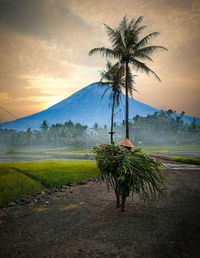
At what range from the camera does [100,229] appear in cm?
424

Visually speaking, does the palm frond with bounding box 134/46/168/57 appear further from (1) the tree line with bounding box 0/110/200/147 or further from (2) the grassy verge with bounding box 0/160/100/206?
(1) the tree line with bounding box 0/110/200/147

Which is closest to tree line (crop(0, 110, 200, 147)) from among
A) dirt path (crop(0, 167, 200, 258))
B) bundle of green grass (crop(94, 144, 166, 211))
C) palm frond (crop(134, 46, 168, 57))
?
palm frond (crop(134, 46, 168, 57))

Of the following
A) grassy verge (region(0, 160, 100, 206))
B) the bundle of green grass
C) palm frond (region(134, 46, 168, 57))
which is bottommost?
grassy verge (region(0, 160, 100, 206))

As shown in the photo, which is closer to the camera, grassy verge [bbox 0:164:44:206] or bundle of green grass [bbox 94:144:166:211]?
bundle of green grass [bbox 94:144:166:211]

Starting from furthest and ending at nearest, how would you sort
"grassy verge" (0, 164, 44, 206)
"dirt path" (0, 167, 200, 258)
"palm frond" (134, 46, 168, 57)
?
"palm frond" (134, 46, 168, 57) < "grassy verge" (0, 164, 44, 206) < "dirt path" (0, 167, 200, 258)

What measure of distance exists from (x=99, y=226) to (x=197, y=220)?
316 centimetres

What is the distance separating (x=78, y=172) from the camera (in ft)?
37.9

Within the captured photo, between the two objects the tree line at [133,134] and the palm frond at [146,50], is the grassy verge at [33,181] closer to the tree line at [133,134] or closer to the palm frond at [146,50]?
the palm frond at [146,50]

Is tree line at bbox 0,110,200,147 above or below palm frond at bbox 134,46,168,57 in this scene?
below

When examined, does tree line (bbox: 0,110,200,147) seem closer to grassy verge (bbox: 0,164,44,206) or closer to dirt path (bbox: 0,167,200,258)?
grassy verge (bbox: 0,164,44,206)

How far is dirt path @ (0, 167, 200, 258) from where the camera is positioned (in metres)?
3.38

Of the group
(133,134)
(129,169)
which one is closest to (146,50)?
(129,169)

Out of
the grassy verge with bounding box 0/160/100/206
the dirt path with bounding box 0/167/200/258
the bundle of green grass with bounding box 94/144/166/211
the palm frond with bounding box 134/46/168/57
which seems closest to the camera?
the dirt path with bounding box 0/167/200/258

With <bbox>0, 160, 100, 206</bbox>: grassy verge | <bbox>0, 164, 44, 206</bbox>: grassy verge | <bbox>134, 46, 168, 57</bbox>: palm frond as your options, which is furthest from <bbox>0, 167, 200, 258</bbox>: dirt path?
<bbox>134, 46, 168, 57</bbox>: palm frond
